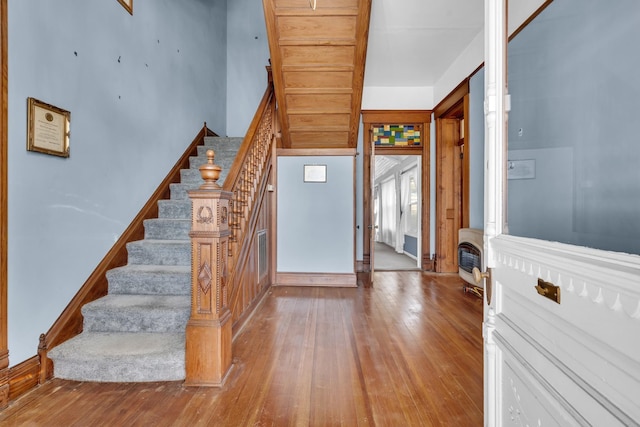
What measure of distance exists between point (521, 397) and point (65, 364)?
251cm

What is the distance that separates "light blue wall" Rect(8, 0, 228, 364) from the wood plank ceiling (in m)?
1.33

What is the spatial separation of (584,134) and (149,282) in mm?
3009

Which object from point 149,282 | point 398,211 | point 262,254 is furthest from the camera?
point 398,211

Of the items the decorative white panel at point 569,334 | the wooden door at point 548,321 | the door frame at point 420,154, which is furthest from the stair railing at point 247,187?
the door frame at point 420,154

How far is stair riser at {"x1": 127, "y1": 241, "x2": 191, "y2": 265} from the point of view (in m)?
2.89

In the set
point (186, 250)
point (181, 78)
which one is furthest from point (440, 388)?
point (181, 78)

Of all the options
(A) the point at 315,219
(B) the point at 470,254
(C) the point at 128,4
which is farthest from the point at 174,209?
(B) the point at 470,254

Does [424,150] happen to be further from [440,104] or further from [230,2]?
[230,2]

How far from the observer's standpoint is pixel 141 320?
91.9 inches

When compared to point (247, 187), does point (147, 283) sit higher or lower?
lower

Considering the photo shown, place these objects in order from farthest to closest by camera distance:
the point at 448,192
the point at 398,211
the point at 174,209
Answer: the point at 398,211 < the point at 448,192 < the point at 174,209

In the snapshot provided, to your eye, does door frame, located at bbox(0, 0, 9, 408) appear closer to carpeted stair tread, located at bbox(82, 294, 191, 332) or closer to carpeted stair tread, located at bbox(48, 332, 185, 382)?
carpeted stair tread, located at bbox(48, 332, 185, 382)

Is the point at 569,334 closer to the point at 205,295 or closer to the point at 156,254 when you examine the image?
the point at 205,295

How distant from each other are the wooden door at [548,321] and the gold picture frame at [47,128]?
2538mm
